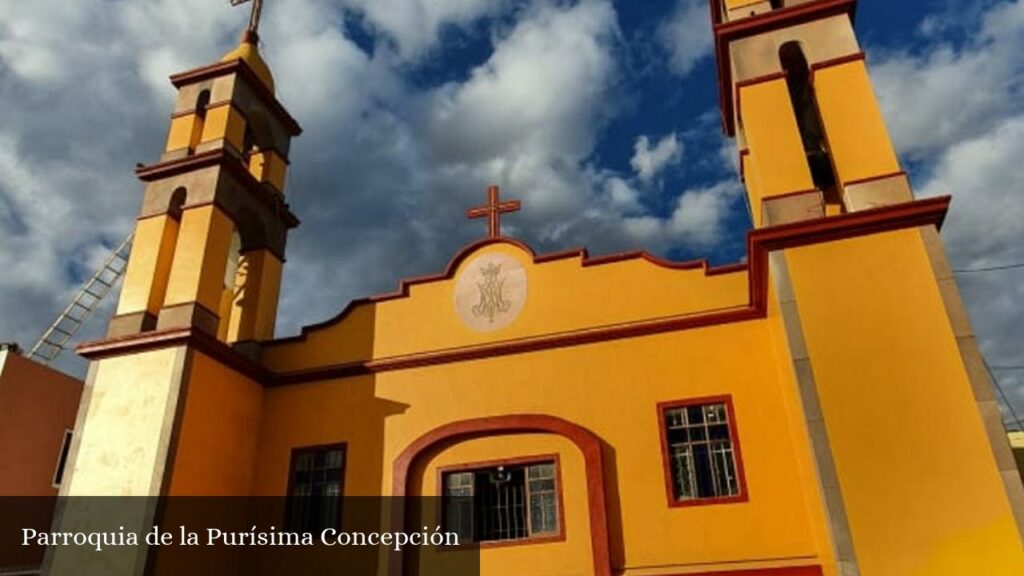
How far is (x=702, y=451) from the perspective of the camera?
1050 centimetres

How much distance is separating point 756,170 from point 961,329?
3.36m

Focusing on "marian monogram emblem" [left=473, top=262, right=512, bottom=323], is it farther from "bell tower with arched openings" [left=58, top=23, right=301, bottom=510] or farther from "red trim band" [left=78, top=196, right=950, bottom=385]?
"bell tower with arched openings" [left=58, top=23, right=301, bottom=510]

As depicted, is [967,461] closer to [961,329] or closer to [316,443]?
[961,329]

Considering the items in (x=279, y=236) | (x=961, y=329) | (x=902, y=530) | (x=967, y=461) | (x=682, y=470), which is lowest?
(x=902, y=530)

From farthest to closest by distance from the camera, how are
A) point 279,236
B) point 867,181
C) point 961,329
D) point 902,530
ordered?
1. point 279,236
2. point 867,181
3. point 961,329
4. point 902,530

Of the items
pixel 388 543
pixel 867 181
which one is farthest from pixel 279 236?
pixel 867 181

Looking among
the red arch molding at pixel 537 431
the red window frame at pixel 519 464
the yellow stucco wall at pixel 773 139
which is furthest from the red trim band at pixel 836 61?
the red window frame at pixel 519 464

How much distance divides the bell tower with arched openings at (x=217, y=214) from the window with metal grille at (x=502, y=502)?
4.91 meters

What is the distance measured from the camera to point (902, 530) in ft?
24.2

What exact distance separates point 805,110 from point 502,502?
27.1 ft

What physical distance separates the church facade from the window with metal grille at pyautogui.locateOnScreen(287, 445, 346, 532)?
0.05 metres

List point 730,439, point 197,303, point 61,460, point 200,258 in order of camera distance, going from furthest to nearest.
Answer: point 61,460
point 200,258
point 197,303
point 730,439

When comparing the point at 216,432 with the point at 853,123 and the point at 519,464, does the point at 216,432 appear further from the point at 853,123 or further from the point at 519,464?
the point at 853,123

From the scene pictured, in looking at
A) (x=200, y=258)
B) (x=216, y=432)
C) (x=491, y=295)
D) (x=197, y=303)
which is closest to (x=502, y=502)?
(x=491, y=295)
